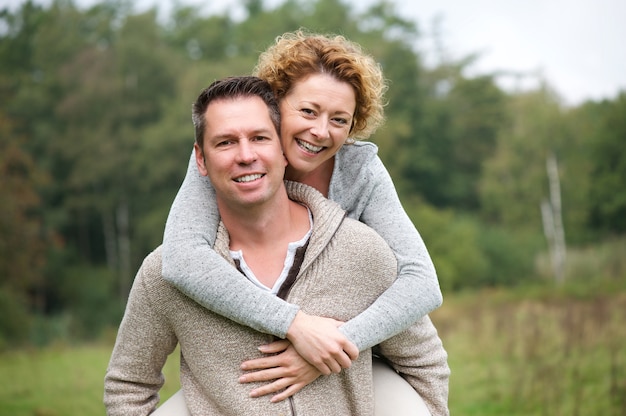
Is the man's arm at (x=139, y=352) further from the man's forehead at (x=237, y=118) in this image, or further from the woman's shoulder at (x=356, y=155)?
the woman's shoulder at (x=356, y=155)

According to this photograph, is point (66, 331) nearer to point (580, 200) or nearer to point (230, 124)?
point (580, 200)

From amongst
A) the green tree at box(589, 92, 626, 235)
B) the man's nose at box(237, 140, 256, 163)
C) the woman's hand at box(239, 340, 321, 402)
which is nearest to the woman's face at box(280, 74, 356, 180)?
the man's nose at box(237, 140, 256, 163)

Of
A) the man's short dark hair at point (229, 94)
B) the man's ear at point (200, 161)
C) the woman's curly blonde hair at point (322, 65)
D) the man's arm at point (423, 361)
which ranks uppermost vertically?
the woman's curly blonde hair at point (322, 65)

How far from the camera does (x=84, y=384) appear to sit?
12.9 meters

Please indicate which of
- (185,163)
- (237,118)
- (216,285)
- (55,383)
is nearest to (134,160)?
(185,163)

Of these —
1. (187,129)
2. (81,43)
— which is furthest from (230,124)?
(81,43)

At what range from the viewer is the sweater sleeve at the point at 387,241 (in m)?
2.81

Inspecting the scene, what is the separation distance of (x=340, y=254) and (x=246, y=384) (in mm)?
577

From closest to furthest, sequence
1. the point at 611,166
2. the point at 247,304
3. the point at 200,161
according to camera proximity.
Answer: the point at 247,304 → the point at 200,161 → the point at 611,166

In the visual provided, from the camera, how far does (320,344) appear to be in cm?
272

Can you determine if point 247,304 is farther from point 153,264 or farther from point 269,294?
point 153,264

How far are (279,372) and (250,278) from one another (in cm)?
35

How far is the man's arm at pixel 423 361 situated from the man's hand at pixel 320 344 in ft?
1.02

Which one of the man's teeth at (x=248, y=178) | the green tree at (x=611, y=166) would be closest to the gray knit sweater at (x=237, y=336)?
the man's teeth at (x=248, y=178)
